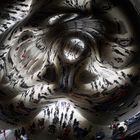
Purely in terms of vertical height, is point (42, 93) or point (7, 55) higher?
point (7, 55)

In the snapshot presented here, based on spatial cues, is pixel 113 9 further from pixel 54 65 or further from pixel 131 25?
pixel 54 65

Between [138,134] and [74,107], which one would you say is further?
[74,107]

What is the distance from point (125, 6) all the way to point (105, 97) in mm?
219

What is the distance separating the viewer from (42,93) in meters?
0.94

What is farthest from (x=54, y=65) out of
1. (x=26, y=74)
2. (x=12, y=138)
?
(x=12, y=138)

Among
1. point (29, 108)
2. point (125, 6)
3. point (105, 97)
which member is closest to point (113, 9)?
point (125, 6)

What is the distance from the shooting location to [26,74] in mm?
956

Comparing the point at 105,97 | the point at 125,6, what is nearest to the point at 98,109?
Result: the point at 105,97

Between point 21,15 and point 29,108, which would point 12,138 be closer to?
point 29,108

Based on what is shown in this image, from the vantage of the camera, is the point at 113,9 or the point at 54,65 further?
the point at 54,65

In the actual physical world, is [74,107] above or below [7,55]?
below

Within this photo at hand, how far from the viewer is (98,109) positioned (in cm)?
91

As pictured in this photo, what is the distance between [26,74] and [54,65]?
0.25ft

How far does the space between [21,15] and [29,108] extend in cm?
22
